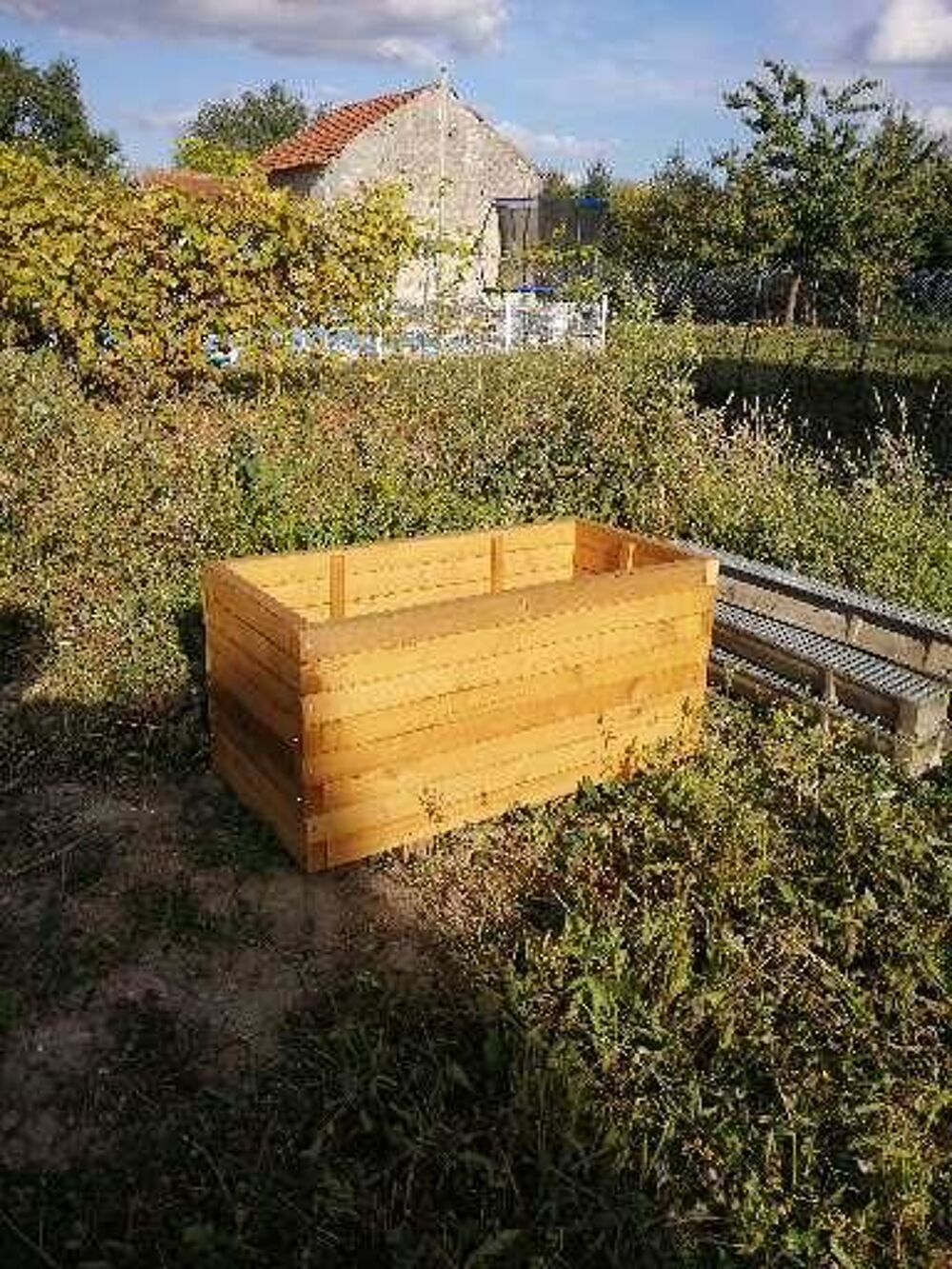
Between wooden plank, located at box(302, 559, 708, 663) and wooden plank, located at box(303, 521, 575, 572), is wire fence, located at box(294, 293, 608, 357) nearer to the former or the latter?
Result: wooden plank, located at box(303, 521, 575, 572)

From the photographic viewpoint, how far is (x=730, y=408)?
41.4ft

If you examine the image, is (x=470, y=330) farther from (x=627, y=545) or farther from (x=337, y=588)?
(x=337, y=588)

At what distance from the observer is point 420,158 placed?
3095cm

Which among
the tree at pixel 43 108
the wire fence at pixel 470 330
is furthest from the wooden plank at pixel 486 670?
the tree at pixel 43 108

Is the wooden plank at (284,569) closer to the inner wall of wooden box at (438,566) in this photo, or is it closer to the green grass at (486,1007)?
the inner wall of wooden box at (438,566)

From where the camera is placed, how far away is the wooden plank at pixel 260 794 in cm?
359

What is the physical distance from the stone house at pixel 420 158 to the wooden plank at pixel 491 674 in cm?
2587

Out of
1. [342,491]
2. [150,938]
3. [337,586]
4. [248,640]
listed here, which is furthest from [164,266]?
[150,938]

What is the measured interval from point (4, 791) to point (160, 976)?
4.86 feet

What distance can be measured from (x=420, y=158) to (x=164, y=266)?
25.2m

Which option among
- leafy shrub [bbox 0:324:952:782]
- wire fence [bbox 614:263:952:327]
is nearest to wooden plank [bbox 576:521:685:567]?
leafy shrub [bbox 0:324:952:782]

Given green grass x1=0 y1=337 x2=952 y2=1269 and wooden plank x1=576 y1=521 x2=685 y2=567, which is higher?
wooden plank x1=576 y1=521 x2=685 y2=567

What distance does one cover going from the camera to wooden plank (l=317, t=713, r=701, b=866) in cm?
358

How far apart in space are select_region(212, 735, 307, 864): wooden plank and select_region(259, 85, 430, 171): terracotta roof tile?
3005 centimetres
